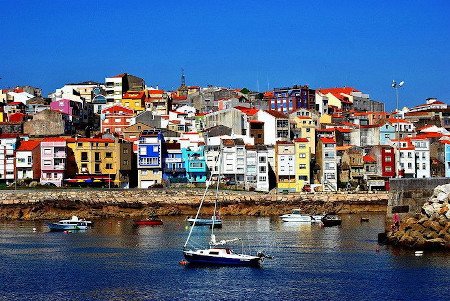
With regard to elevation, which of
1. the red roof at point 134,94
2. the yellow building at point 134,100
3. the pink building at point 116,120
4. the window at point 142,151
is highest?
the red roof at point 134,94

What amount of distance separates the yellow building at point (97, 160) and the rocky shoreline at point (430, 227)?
2064 inches

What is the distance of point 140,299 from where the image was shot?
40.0 metres

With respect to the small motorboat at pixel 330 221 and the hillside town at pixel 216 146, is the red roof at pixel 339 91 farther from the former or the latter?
the small motorboat at pixel 330 221

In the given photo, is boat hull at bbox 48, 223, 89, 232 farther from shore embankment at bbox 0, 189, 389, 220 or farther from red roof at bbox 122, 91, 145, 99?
red roof at bbox 122, 91, 145, 99

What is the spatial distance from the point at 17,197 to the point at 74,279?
4762 cm

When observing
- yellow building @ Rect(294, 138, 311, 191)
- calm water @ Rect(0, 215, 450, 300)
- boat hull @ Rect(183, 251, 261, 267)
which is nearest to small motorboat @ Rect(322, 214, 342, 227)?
calm water @ Rect(0, 215, 450, 300)

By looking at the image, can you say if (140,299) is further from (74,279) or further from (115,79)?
(115,79)

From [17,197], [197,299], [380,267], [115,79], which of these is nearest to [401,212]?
[380,267]

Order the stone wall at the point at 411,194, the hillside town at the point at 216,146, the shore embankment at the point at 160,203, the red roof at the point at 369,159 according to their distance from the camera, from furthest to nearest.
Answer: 1. the red roof at the point at 369,159
2. the hillside town at the point at 216,146
3. the shore embankment at the point at 160,203
4. the stone wall at the point at 411,194

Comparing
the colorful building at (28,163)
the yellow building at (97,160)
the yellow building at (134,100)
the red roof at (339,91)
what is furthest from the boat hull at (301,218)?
the red roof at (339,91)

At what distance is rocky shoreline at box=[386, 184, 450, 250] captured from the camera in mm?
53719

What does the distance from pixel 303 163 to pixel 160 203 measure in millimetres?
20049

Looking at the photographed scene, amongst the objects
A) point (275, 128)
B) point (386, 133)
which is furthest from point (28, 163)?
point (386, 133)

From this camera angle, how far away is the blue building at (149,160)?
104606 mm
